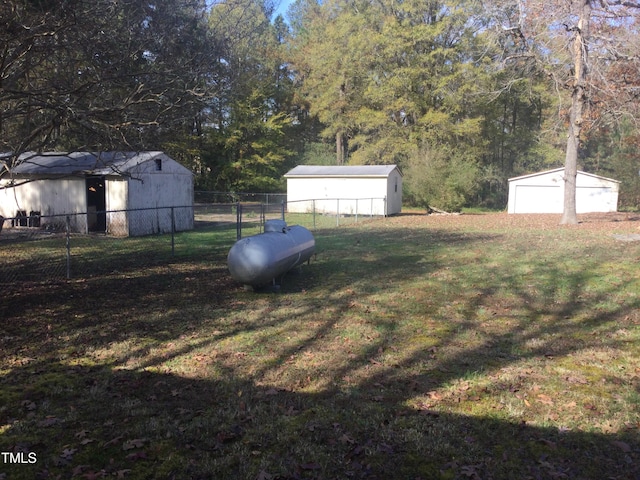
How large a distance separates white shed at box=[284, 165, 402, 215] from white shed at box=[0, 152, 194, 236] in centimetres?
1072

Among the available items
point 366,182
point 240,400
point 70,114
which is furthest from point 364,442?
point 366,182

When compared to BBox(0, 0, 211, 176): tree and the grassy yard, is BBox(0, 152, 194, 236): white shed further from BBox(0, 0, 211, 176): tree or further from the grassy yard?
the grassy yard

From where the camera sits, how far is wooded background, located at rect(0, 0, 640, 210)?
9961 millimetres

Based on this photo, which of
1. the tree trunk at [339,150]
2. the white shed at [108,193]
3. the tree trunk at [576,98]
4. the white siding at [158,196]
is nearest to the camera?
the white shed at [108,193]

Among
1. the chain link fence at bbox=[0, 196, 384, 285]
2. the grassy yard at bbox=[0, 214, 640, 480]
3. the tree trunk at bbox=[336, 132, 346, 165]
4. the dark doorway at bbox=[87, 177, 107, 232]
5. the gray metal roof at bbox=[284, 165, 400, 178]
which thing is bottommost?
the grassy yard at bbox=[0, 214, 640, 480]

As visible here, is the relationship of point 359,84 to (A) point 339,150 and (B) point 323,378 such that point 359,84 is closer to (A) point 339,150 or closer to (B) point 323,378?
(A) point 339,150

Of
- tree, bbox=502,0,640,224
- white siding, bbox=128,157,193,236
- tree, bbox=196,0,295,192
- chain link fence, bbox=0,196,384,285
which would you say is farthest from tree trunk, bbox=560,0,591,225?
tree, bbox=196,0,295,192

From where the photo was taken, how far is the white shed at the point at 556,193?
33219mm

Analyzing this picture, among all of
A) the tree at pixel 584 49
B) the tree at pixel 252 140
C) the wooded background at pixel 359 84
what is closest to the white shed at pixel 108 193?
the wooded background at pixel 359 84

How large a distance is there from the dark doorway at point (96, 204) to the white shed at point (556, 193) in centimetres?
→ 2577

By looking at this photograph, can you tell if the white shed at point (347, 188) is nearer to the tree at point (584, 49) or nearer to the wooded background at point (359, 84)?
the wooded background at point (359, 84)

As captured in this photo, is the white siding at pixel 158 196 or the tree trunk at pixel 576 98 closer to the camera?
the white siding at pixel 158 196

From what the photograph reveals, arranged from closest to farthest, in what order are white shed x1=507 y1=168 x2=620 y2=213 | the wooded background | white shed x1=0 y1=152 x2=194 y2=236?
the wooded background < white shed x1=0 y1=152 x2=194 y2=236 < white shed x1=507 y1=168 x2=620 y2=213

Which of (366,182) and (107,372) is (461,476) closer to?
(107,372)
